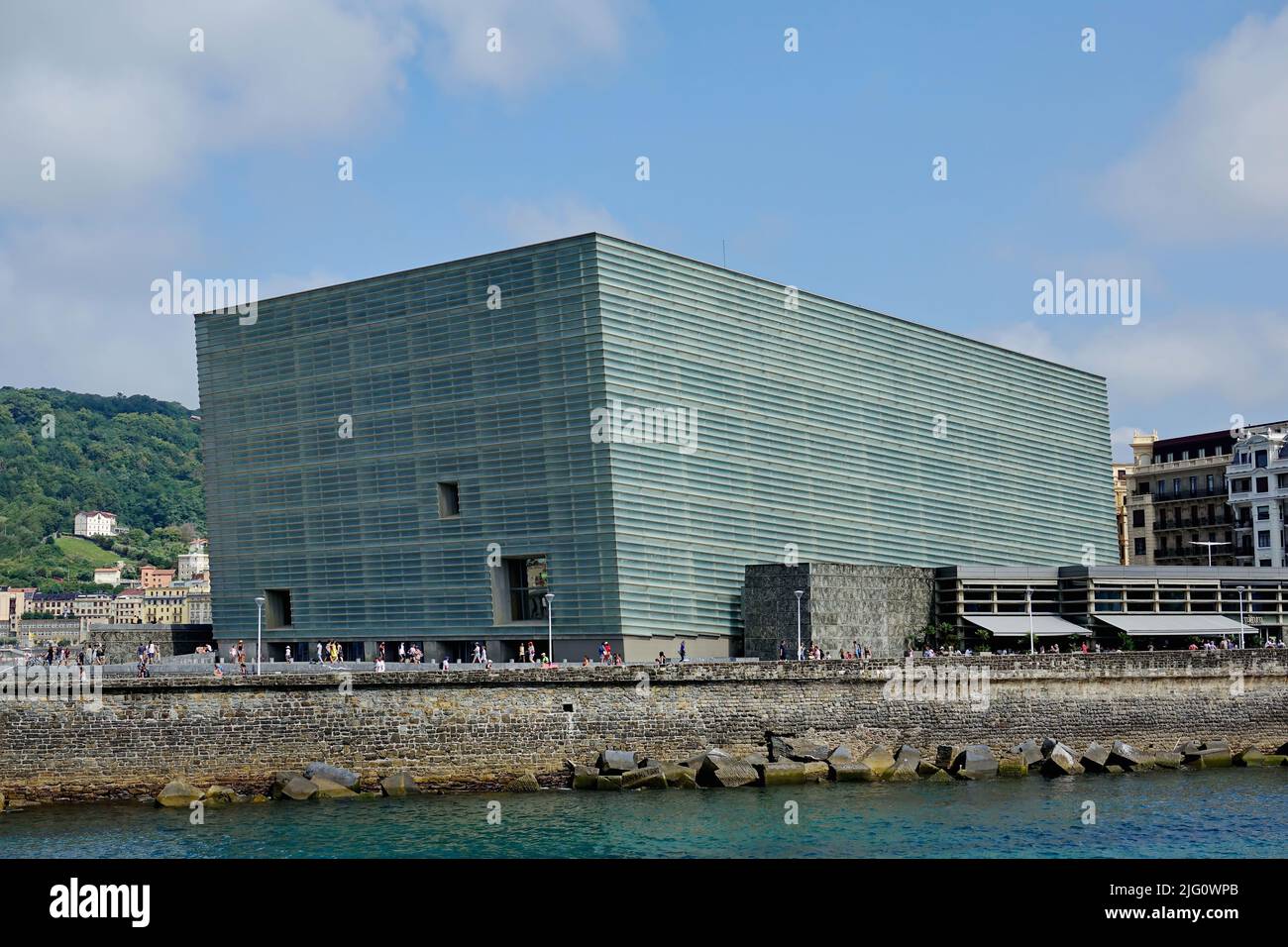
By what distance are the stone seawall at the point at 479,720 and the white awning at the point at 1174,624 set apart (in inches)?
978

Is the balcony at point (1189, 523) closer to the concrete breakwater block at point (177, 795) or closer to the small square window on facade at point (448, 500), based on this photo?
the small square window on facade at point (448, 500)

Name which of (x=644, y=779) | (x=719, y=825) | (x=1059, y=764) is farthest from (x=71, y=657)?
(x=1059, y=764)

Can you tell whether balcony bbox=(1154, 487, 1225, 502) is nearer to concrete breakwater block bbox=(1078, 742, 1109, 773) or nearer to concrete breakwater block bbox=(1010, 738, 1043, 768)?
concrete breakwater block bbox=(1078, 742, 1109, 773)

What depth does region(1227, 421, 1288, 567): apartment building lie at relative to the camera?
106500 millimetres

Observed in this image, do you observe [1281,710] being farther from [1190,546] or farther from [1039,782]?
[1190,546]

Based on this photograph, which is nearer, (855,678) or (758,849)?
(758,849)

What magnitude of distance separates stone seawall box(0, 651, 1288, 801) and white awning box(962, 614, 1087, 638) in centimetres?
2152

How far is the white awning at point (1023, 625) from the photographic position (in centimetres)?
7469

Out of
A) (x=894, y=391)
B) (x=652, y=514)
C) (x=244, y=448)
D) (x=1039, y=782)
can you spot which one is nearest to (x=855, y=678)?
(x=1039, y=782)

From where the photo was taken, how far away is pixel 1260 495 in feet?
353

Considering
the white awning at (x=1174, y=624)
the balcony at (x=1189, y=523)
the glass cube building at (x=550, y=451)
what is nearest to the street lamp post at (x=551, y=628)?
the glass cube building at (x=550, y=451)

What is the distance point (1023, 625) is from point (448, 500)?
32396 millimetres
